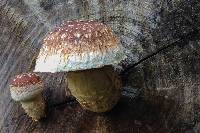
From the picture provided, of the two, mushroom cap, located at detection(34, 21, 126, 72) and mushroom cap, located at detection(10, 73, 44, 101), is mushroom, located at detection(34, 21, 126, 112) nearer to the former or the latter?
mushroom cap, located at detection(34, 21, 126, 72)

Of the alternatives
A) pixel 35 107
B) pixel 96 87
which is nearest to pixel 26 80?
pixel 35 107

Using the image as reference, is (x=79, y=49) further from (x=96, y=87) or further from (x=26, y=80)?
(x=26, y=80)

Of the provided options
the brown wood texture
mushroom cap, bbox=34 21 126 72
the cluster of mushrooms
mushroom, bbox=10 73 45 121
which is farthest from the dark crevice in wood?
mushroom, bbox=10 73 45 121

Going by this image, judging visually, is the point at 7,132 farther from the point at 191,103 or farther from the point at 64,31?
the point at 191,103

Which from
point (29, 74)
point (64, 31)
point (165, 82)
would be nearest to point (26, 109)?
point (29, 74)

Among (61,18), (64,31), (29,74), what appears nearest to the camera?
(64,31)

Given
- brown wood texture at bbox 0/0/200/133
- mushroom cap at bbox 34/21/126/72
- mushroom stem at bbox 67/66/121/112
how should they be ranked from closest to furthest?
mushroom cap at bbox 34/21/126/72 → mushroom stem at bbox 67/66/121/112 → brown wood texture at bbox 0/0/200/133
